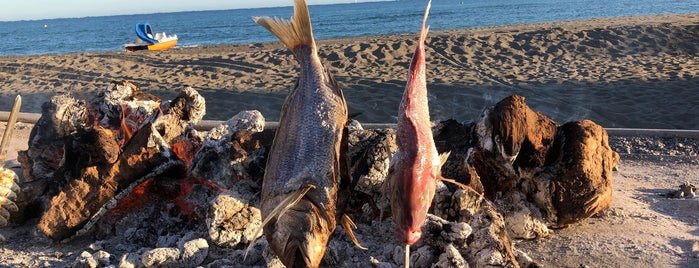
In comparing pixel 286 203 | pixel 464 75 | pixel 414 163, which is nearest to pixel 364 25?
pixel 464 75

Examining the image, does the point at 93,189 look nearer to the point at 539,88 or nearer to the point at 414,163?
the point at 414,163

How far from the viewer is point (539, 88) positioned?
12.5 m

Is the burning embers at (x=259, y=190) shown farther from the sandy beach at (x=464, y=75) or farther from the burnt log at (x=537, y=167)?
the sandy beach at (x=464, y=75)

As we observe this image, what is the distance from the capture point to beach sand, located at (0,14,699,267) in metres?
3.99

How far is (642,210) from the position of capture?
450 centimetres

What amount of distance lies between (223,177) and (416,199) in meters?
2.08

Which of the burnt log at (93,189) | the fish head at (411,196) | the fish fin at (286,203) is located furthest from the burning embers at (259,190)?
the fish head at (411,196)

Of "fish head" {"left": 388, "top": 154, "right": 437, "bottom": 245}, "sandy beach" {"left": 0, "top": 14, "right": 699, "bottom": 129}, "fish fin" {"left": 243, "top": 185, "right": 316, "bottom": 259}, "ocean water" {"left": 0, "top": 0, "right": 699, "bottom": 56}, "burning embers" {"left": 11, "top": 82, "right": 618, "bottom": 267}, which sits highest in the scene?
"fish head" {"left": 388, "top": 154, "right": 437, "bottom": 245}

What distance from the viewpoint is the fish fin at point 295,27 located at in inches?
112

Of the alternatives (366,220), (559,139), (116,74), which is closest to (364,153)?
(366,220)

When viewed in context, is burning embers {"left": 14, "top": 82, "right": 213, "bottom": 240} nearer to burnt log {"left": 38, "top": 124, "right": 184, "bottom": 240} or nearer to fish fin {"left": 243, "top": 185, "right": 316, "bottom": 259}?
burnt log {"left": 38, "top": 124, "right": 184, "bottom": 240}

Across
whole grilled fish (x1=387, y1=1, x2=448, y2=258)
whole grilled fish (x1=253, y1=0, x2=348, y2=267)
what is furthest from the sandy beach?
whole grilled fish (x1=387, y1=1, x2=448, y2=258)

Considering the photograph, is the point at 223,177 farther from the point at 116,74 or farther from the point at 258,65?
the point at 116,74

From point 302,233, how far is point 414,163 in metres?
0.70
